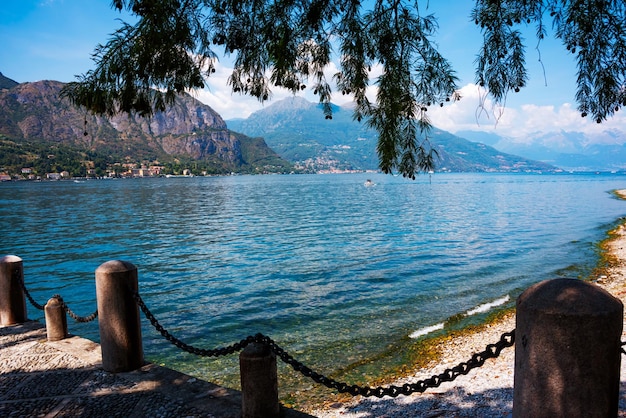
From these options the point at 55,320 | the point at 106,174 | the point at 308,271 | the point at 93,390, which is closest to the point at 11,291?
the point at 55,320

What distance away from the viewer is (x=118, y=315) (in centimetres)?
542

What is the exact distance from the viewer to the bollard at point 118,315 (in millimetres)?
5391

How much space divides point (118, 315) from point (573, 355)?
17.0ft

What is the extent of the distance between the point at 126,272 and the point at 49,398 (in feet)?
5.57

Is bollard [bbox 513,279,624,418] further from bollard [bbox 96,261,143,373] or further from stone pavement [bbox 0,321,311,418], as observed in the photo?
bollard [bbox 96,261,143,373]

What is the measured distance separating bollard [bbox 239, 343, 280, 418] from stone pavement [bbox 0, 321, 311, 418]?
11.5 inches

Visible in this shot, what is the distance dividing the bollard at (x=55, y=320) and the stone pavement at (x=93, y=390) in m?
0.38

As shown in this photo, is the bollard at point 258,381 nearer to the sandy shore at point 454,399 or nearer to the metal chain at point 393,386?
the metal chain at point 393,386

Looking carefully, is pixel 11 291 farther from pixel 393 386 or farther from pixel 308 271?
pixel 308 271

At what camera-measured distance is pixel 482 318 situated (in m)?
12.6

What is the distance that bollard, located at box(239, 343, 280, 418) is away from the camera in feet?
12.6

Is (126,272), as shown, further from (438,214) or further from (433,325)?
(438,214)

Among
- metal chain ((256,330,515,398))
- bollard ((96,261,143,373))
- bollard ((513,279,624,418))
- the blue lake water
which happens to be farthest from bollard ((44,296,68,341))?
bollard ((513,279,624,418))

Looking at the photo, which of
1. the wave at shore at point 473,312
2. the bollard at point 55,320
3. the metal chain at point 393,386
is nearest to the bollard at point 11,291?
the bollard at point 55,320
